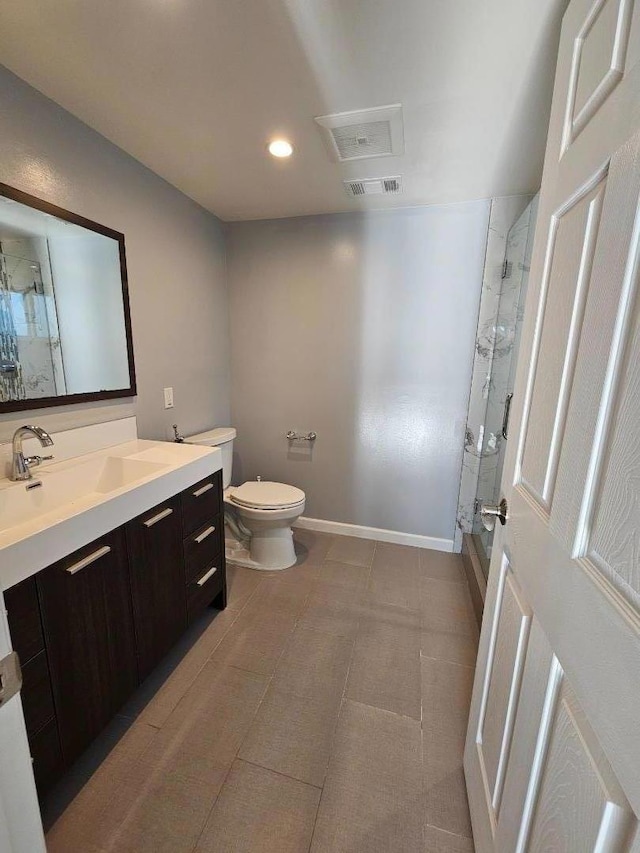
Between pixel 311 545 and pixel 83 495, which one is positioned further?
pixel 311 545

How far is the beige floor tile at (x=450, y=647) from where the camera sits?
1642mm

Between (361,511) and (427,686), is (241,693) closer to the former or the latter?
(427,686)

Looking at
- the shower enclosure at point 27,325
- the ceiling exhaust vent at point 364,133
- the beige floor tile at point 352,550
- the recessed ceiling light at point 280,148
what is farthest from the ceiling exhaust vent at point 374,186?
the beige floor tile at point 352,550

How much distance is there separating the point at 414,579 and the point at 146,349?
6.78 ft

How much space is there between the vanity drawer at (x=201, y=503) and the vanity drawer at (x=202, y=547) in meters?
0.03

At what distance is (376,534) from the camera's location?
2.66 metres

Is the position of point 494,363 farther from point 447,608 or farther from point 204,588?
point 204,588

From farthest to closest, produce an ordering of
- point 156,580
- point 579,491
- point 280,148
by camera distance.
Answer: point 280,148 → point 156,580 → point 579,491

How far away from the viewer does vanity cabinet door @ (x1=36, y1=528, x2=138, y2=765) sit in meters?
1.00

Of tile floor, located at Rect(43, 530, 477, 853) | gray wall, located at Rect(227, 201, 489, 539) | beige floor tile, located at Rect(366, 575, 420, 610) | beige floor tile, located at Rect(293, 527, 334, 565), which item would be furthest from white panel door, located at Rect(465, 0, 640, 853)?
beige floor tile, located at Rect(293, 527, 334, 565)

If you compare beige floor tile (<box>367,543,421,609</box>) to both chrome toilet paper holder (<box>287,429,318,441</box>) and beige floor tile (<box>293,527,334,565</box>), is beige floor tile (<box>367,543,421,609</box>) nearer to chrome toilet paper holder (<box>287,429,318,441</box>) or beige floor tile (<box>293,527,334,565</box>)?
beige floor tile (<box>293,527,334,565</box>)

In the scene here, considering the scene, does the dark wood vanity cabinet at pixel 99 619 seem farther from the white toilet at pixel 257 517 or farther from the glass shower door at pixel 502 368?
the glass shower door at pixel 502 368

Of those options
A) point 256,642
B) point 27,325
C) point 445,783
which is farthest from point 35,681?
point 445,783

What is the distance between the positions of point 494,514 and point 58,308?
1763 mm
